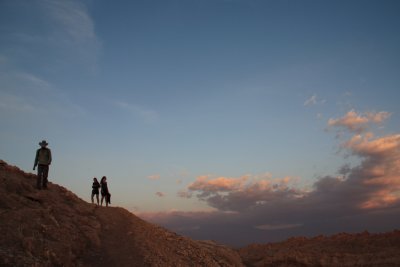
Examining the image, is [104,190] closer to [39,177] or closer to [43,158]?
[39,177]

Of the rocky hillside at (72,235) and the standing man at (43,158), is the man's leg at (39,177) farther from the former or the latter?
the rocky hillside at (72,235)

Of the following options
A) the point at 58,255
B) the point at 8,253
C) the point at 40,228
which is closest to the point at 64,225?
the point at 40,228

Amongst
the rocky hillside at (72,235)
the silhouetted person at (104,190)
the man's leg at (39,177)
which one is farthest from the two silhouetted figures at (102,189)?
the man's leg at (39,177)

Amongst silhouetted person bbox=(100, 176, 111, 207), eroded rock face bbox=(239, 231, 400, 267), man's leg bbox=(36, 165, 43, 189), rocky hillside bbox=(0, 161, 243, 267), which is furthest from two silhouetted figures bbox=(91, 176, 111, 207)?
eroded rock face bbox=(239, 231, 400, 267)

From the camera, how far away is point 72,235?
746 inches

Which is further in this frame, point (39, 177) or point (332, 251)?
point (332, 251)

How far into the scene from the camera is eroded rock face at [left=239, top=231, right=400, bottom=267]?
37.5 metres

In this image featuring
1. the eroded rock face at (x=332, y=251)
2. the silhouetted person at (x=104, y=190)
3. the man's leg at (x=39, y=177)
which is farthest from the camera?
the eroded rock face at (x=332, y=251)

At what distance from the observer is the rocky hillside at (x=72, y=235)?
622 inches

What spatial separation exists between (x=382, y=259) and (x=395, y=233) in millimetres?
9742

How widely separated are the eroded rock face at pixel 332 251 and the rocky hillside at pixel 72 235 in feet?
43.2

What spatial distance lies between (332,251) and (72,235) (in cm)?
3137

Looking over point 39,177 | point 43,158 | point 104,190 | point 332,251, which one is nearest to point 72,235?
point 43,158

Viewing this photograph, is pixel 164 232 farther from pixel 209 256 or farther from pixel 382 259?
pixel 382 259
